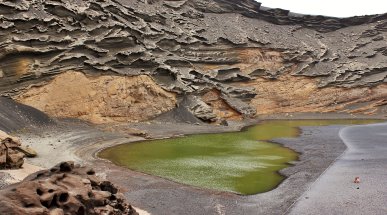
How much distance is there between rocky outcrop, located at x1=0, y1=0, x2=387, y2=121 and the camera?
45.2 meters

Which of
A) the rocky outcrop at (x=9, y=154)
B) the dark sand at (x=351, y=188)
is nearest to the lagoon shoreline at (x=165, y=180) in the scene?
the dark sand at (x=351, y=188)

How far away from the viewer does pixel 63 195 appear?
10.6m

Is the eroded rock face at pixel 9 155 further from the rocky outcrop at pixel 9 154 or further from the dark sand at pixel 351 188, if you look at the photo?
the dark sand at pixel 351 188

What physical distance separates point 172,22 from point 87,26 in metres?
24.3

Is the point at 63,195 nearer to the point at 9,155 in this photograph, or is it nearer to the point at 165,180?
the point at 9,155

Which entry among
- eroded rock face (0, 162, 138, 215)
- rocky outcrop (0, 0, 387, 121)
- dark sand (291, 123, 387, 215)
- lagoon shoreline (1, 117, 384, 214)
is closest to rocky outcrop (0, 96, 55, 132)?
lagoon shoreline (1, 117, 384, 214)

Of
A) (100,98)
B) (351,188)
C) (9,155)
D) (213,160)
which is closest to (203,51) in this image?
(100,98)

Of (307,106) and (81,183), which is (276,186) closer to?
(81,183)

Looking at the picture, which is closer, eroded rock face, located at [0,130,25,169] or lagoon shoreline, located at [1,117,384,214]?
lagoon shoreline, located at [1,117,384,214]

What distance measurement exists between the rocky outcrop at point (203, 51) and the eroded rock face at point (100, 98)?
27 cm

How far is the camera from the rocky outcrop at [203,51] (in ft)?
148

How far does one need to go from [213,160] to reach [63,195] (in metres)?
19.4

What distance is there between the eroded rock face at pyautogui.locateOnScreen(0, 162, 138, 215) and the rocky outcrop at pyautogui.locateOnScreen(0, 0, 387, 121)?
3351 centimetres

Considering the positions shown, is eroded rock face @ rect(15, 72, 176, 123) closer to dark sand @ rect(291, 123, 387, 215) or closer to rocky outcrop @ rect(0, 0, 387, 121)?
rocky outcrop @ rect(0, 0, 387, 121)
